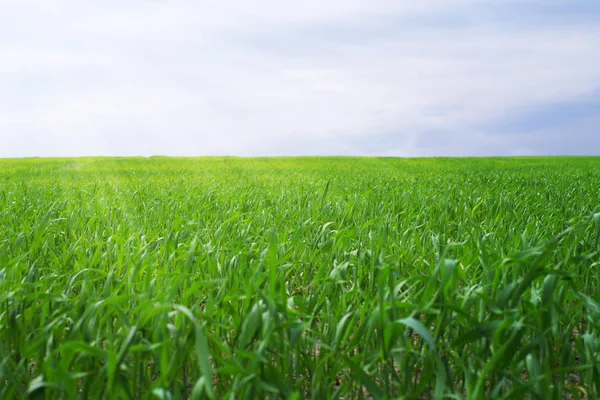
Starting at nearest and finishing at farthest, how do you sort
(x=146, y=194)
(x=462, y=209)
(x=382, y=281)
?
(x=382, y=281)
(x=462, y=209)
(x=146, y=194)

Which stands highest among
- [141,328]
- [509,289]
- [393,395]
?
[509,289]

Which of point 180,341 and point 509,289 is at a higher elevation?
point 509,289

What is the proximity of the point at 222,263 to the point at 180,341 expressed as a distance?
1.19 m

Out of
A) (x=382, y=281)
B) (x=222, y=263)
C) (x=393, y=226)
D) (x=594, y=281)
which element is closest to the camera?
(x=382, y=281)

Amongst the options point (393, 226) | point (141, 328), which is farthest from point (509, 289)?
point (393, 226)

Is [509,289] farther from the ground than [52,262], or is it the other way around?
[509,289]

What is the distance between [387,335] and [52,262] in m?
2.50

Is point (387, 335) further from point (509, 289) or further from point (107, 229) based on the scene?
point (107, 229)

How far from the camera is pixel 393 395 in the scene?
6.07 ft

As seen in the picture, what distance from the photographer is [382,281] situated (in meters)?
1.71

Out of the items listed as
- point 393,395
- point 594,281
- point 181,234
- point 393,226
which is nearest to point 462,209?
point 393,226

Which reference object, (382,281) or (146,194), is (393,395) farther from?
(146,194)

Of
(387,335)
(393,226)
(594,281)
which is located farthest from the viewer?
(393,226)

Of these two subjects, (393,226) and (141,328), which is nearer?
(141,328)
